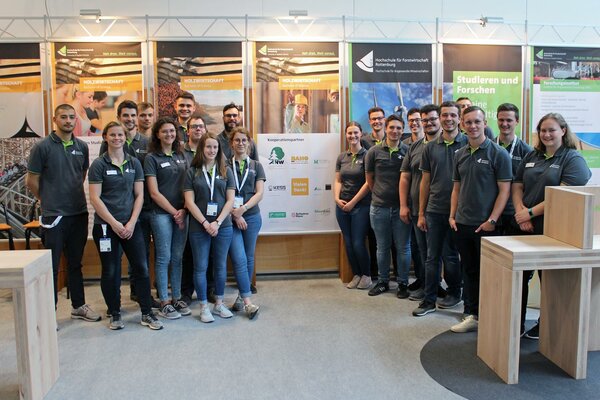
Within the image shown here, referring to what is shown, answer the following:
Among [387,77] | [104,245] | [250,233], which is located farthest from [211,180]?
[387,77]

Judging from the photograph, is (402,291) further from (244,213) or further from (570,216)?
(570,216)

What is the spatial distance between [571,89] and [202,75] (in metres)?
3.78

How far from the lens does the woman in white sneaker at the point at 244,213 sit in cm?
409

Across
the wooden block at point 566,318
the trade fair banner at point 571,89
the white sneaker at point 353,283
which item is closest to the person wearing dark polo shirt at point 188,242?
the white sneaker at point 353,283

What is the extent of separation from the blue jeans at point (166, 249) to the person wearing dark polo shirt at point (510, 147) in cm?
242

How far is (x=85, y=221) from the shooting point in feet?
13.2

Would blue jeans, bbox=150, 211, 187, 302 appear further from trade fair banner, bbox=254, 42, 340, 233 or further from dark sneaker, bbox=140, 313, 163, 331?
trade fair banner, bbox=254, 42, 340, 233

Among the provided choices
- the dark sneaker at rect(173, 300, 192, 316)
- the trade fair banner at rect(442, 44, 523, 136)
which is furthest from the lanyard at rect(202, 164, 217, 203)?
the trade fair banner at rect(442, 44, 523, 136)

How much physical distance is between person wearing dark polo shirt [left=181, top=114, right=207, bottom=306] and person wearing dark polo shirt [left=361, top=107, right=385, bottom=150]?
1560mm

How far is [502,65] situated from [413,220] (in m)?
2.07

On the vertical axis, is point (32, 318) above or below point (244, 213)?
below

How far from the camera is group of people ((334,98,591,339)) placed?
3412 mm

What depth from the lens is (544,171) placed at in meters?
3.36

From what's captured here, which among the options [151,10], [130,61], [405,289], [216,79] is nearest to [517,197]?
[405,289]
